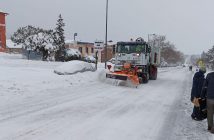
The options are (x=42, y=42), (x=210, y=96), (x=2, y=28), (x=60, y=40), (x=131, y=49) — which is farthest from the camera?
(x=2, y=28)

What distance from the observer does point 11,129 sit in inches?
303

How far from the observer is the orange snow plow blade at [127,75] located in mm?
20125

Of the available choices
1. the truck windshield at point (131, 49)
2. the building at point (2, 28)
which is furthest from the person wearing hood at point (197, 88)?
the building at point (2, 28)

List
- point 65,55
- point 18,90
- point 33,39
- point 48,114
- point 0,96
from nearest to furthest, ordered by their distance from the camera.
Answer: point 48,114, point 0,96, point 18,90, point 33,39, point 65,55

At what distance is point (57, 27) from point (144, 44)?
110 ft

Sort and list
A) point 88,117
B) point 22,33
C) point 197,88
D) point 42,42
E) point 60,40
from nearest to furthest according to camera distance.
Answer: point 197,88
point 88,117
point 42,42
point 60,40
point 22,33

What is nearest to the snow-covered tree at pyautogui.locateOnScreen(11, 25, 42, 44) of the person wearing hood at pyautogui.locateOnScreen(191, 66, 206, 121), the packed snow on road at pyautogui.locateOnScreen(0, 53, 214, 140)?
the packed snow on road at pyautogui.locateOnScreen(0, 53, 214, 140)

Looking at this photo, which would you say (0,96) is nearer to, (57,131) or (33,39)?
(57,131)

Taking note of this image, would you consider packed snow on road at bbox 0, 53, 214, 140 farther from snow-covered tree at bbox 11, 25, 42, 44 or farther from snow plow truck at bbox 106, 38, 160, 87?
snow-covered tree at bbox 11, 25, 42, 44

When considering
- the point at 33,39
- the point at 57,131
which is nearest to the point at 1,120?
the point at 57,131

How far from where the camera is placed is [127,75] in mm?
20297

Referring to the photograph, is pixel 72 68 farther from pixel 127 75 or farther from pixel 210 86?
pixel 210 86

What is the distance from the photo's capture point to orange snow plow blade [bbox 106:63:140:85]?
20125 mm

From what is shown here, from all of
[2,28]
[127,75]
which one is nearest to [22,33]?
[2,28]
